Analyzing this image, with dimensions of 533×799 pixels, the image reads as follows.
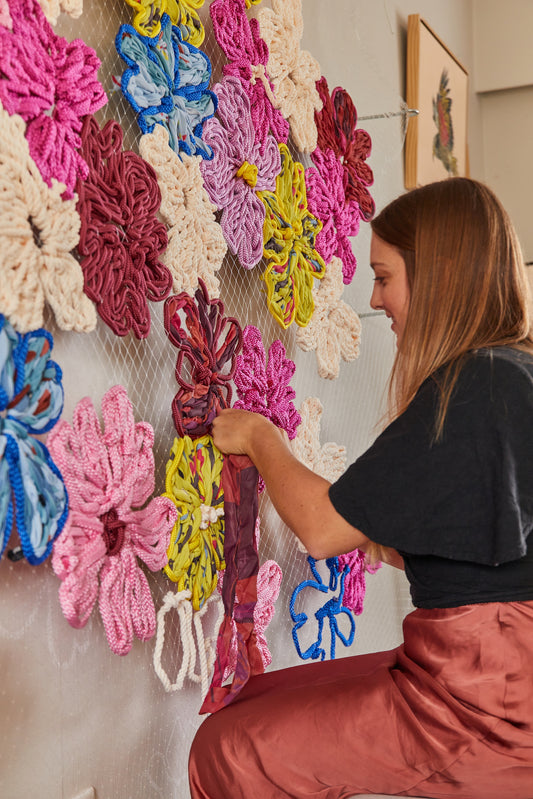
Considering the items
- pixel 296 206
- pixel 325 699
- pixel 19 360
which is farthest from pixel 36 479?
pixel 296 206

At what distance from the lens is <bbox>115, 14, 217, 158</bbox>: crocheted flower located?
2.85 feet

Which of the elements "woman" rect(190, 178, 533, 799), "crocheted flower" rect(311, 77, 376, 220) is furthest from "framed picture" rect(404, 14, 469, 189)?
"woman" rect(190, 178, 533, 799)

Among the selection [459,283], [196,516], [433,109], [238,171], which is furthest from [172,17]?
[433,109]

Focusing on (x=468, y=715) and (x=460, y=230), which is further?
(x=460, y=230)

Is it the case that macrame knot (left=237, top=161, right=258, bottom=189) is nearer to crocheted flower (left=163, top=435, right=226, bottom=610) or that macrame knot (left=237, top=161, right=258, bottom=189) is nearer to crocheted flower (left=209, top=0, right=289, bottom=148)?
crocheted flower (left=209, top=0, right=289, bottom=148)

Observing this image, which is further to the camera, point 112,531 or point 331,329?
point 331,329

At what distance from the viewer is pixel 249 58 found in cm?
109

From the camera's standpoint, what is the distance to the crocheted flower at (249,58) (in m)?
1.04

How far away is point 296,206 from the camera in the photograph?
121 cm

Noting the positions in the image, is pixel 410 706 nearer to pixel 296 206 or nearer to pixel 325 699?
pixel 325 699

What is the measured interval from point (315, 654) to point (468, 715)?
466mm

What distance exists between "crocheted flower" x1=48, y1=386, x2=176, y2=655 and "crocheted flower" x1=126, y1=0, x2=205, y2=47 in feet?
1.23

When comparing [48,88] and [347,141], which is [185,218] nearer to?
[48,88]

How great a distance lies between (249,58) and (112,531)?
0.62 metres
